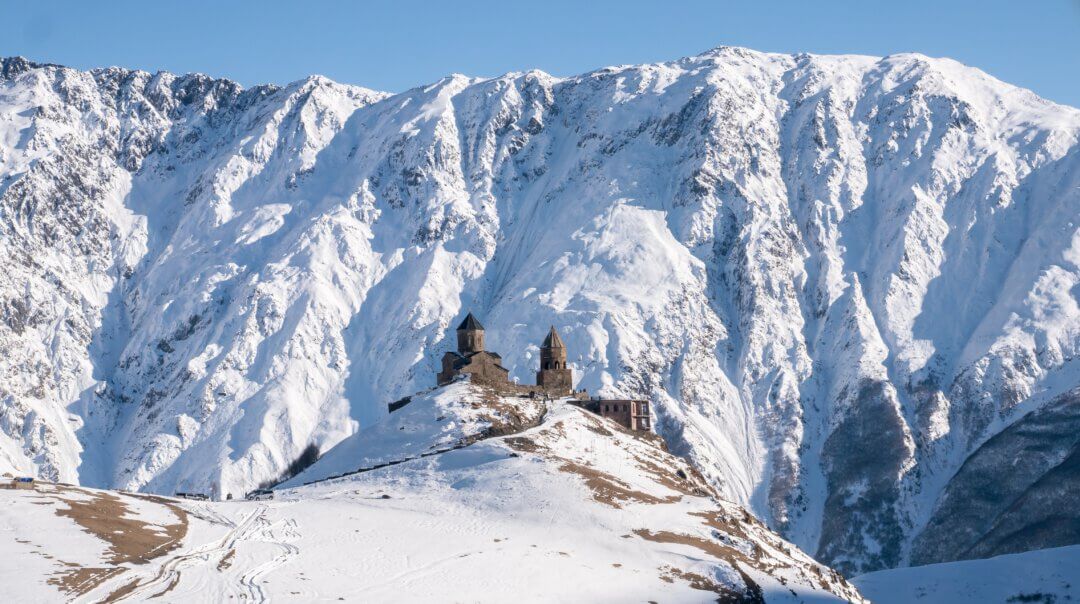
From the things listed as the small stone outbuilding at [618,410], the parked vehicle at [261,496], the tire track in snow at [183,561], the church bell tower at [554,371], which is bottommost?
the tire track in snow at [183,561]

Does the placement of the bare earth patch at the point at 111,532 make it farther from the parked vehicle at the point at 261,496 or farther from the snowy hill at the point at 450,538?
the parked vehicle at the point at 261,496

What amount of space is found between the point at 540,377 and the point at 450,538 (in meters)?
68.9

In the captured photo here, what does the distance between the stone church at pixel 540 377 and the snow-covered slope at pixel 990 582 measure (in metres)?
44.5

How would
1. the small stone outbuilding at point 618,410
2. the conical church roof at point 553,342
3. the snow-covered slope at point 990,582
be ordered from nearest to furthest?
the snow-covered slope at point 990,582 < the small stone outbuilding at point 618,410 < the conical church roof at point 553,342

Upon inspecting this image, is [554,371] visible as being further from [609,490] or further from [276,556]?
[276,556]

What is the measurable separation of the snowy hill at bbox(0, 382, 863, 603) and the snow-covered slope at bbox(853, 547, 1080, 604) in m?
13.2

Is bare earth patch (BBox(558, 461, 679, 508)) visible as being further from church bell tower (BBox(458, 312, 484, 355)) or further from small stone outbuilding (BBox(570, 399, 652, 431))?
church bell tower (BBox(458, 312, 484, 355))

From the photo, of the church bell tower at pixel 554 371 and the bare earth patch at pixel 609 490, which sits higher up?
the church bell tower at pixel 554 371

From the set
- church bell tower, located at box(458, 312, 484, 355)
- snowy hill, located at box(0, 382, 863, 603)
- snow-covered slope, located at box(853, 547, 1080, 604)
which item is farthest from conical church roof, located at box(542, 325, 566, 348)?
snow-covered slope, located at box(853, 547, 1080, 604)

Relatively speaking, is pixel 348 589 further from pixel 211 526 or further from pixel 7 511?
pixel 7 511

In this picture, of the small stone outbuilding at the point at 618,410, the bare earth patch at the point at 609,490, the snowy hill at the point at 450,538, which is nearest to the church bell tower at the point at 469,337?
the small stone outbuilding at the point at 618,410

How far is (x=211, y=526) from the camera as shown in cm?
10556

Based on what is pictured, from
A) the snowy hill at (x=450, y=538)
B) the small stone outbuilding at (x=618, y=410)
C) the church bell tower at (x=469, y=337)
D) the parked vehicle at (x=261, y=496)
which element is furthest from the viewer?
the church bell tower at (x=469, y=337)

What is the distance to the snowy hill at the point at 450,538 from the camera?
8850 cm
